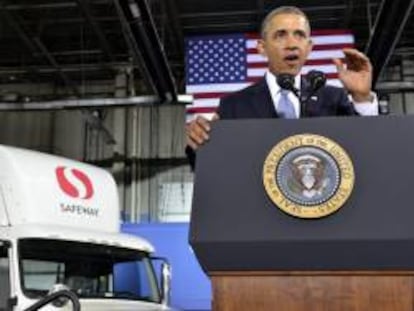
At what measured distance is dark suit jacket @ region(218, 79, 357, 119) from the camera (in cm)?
224

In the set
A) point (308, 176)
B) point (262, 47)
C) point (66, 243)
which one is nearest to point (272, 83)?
point (262, 47)

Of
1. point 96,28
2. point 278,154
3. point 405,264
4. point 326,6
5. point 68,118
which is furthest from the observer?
point 68,118

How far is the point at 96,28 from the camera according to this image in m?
12.5

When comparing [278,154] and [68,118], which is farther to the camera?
[68,118]

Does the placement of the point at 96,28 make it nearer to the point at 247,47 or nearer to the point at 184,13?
the point at 184,13

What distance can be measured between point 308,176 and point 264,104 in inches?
22.1

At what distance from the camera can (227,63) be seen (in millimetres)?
9742

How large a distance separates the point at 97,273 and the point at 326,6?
22.3ft

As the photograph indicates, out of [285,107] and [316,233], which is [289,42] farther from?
[316,233]

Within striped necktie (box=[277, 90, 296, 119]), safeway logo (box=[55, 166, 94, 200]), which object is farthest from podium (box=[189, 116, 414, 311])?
safeway logo (box=[55, 166, 94, 200])

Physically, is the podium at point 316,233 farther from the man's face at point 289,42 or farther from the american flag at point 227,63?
the american flag at point 227,63

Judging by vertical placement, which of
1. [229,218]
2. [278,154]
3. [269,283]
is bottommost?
[269,283]

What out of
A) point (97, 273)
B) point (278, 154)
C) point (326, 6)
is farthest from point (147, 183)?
point (278, 154)

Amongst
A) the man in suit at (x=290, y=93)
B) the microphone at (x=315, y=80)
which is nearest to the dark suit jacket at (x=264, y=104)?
the man in suit at (x=290, y=93)
